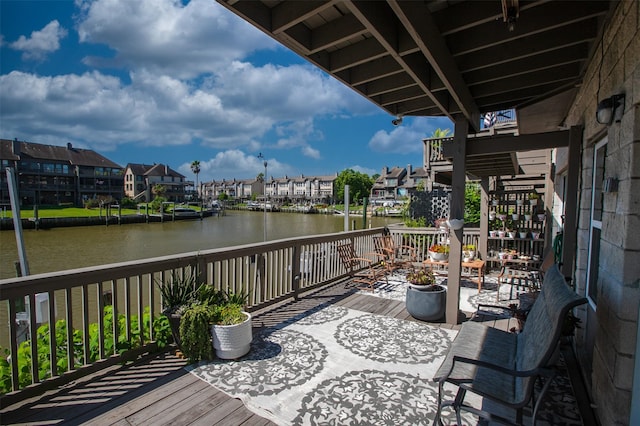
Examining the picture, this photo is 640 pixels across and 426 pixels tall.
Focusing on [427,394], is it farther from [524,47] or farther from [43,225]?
[43,225]

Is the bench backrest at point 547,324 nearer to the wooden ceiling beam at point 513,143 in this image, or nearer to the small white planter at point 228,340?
the wooden ceiling beam at point 513,143

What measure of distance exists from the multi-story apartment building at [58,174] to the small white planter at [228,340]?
1794 inches

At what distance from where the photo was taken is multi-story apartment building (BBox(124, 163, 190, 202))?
6225 centimetres

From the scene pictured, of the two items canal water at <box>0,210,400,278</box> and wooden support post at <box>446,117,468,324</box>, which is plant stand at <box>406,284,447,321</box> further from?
canal water at <box>0,210,400,278</box>

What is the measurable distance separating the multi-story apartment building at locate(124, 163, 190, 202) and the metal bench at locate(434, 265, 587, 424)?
215 ft

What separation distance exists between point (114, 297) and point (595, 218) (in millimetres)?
4223

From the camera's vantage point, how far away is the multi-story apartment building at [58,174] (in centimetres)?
4081

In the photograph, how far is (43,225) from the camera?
29.6 meters

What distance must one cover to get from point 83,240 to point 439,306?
27.6 m

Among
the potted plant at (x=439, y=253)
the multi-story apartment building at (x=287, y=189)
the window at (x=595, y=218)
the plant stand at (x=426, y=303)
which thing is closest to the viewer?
the window at (x=595, y=218)

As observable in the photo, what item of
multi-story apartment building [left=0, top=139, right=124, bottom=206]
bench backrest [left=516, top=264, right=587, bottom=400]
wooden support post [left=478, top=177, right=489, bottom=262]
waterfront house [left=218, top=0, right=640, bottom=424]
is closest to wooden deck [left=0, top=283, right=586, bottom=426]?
bench backrest [left=516, top=264, right=587, bottom=400]

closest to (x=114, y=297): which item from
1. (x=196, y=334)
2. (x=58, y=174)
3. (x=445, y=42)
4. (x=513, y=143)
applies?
(x=196, y=334)

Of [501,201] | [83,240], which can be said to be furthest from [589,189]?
[83,240]

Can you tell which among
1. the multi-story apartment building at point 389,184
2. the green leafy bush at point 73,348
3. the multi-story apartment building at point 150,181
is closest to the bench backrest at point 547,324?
the green leafy bush at point 73,348
